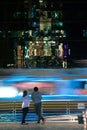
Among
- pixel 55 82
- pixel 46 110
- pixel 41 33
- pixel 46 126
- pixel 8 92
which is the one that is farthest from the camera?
pixel 41 33

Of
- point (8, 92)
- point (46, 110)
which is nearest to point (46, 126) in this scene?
point (46, 110)

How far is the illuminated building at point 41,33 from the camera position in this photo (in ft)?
126

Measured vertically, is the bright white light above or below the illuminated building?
below

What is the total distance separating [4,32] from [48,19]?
3604mm

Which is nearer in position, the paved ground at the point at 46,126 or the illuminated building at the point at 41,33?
the paved ground at the point at 46,126

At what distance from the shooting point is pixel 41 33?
38906 mm

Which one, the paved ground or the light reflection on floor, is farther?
the light reflection on floor

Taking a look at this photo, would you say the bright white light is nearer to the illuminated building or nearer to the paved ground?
the illuminated building

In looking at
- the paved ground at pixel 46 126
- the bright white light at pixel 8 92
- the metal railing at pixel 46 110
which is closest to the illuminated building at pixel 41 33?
the bright white light at pixel 8 92

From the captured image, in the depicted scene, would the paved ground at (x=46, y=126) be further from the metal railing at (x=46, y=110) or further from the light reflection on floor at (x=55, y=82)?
the light reflection on floor at (x=55, y=82)

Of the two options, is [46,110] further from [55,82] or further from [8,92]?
[55,82]

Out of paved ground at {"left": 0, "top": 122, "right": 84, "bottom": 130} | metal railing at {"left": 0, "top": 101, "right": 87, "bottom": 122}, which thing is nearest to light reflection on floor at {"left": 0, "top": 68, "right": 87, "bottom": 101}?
metal railing at {"left": 0, "top": 101, "right": 87, "bottom": 122}

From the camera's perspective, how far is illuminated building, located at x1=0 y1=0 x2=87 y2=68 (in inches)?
1511

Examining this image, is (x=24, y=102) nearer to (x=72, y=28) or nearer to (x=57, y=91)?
(x=57, y=91)
